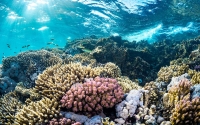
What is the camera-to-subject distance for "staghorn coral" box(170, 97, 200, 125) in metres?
3.51

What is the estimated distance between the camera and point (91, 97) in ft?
13.6

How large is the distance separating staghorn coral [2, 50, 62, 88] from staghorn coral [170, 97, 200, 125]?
7211mm

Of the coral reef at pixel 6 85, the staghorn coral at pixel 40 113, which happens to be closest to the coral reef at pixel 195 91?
the staghorn coral at pixel 40 113

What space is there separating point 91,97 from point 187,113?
88.6 inches

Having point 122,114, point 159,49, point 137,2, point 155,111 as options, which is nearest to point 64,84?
point 122,114

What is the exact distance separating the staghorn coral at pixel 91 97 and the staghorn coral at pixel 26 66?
17.7 ft

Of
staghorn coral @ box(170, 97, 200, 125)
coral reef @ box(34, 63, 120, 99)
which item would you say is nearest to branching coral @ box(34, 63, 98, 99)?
coral reef @ box(34, 63, 120, 99)

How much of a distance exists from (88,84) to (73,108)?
73cm

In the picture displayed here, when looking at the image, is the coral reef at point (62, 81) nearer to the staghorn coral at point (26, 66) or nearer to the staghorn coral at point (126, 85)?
the staghorn coral at point (126, 85)

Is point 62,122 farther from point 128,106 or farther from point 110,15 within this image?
point 110,15

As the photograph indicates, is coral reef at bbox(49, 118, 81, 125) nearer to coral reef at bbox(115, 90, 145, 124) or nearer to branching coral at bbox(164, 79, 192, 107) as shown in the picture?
coral reef at bbox(115, 90, 145, 124)

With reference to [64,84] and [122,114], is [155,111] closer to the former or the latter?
[122,114]

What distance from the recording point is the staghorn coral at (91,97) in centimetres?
406

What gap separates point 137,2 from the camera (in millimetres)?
18344
